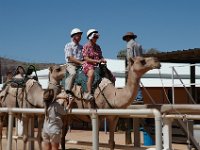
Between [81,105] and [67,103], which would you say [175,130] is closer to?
[81,105]

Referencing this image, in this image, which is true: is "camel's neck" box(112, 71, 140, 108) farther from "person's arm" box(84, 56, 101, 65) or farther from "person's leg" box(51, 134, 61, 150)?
"person's leg" box(51, 134, 61, 150)

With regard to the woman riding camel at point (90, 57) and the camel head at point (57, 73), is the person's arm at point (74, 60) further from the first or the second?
the camel head at point (57, 73)

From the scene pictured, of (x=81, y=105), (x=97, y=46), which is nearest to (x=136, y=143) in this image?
(x=81, y=105)

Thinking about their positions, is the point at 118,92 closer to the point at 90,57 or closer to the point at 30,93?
the point at 90,57

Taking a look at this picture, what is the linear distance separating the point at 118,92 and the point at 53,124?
1.74 metres

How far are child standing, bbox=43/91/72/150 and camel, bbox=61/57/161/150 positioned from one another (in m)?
0.95

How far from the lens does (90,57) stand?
28.2ft

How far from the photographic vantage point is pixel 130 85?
A: 7805mm

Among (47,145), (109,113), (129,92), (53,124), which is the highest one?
(129,92)

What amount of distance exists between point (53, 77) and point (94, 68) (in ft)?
5.07

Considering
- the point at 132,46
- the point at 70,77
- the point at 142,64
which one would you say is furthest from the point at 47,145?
the point at 132,46

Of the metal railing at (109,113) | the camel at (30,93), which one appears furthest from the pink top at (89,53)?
the metal railing at (109,113)

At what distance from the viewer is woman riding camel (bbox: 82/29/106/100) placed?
8430mm

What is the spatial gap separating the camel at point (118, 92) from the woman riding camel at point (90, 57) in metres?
0.17
